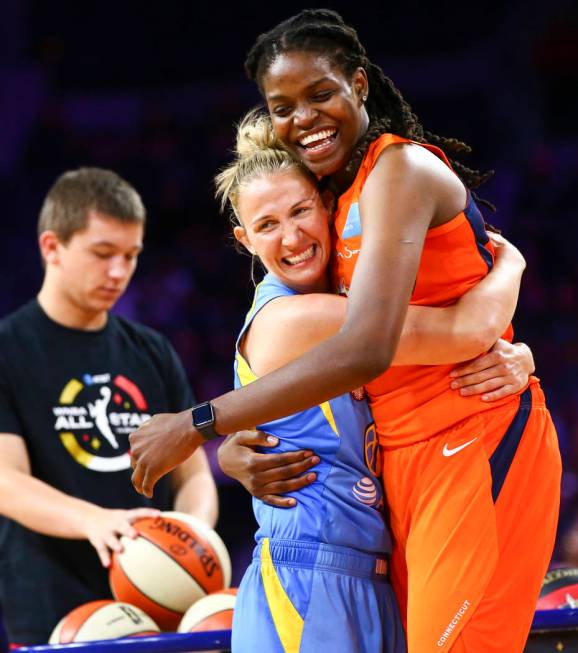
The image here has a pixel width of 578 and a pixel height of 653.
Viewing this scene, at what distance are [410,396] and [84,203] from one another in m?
2.21

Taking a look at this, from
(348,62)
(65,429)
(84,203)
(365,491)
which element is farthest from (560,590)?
(84,203)

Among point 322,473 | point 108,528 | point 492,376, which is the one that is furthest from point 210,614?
point 492,376

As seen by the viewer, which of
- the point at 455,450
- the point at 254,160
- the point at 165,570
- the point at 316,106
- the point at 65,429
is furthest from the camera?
the point at 65,429

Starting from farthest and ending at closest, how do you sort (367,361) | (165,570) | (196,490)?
1. (196,490)
2. (165,570)
3. (367,361)

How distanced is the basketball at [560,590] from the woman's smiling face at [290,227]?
1343 mm

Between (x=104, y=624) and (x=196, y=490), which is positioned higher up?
(x=196, y=490)

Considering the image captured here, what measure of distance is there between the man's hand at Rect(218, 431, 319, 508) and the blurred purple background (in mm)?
6067

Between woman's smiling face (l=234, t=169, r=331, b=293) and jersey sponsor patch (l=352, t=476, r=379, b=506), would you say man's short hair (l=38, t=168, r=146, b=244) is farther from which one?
jersey sponsor patch (l=352, t=476, r=379, b=506)

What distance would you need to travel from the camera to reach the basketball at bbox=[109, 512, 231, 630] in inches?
141

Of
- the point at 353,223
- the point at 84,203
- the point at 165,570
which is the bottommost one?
the point at 165,570

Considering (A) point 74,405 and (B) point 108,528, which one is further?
(A) point 74,405

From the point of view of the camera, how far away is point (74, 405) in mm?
4207

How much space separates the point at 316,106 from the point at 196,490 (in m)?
2.28

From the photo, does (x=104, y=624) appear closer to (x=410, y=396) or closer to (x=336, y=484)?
(x=336, y=484)
